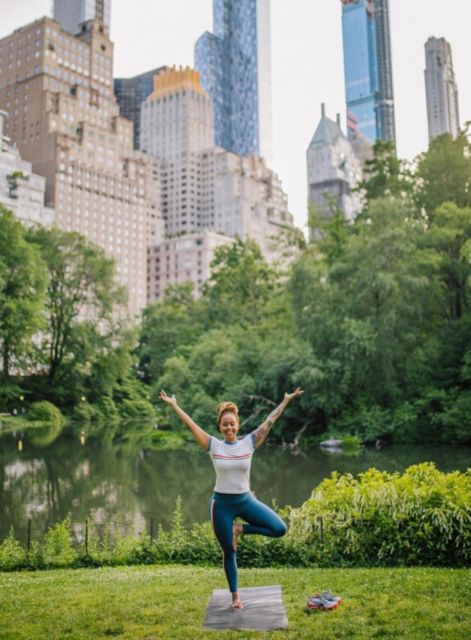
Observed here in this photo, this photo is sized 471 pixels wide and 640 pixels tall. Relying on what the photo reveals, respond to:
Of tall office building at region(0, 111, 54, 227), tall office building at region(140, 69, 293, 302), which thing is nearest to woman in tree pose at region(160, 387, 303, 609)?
tall office building at region(0, 111, 54, 227)

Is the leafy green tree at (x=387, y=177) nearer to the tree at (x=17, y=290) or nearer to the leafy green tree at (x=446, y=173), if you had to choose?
the leafy green tree at (x=446, y=173)

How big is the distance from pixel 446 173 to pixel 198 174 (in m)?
120

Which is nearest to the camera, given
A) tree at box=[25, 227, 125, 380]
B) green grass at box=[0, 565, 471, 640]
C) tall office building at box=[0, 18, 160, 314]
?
green grass at box=[0, 565, 471, 640]

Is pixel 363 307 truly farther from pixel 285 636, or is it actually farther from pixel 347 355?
pixel 285 636

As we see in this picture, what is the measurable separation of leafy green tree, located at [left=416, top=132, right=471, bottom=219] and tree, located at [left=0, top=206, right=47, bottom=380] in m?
24.4

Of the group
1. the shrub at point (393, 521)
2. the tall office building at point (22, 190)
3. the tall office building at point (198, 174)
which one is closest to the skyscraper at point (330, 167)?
the tall office building at point (198, 174)

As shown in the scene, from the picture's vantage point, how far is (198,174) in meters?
150

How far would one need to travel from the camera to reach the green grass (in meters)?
4.88

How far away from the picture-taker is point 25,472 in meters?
22.0

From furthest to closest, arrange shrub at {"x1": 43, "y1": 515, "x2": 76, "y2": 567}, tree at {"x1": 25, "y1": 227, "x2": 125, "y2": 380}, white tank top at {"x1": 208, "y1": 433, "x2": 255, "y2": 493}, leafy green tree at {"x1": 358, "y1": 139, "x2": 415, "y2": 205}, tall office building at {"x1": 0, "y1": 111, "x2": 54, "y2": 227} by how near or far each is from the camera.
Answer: tall office building at {"x1": 0, "y1": 111, "x2": 54, "y2": 227} → tree at {"x1": 25, "y1": 227, "x2": 125, "y2": 380} → leafy green tree at {"x1": 358, "y1": 139, "x2": 415, "y2": 205} → shrub at {"x1": 43, "y1": 515, "x2": 76, "y2": 567} → white tank top at {"x1": 208, "y1": 433, "x2": 255, "y2": 493}

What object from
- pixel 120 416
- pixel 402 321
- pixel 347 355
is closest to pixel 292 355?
pixel 347 355

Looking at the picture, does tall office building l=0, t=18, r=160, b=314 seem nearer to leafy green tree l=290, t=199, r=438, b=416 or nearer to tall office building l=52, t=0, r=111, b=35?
tall office building l=52, t=0, r=111, b=35

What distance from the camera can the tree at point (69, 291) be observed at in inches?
1938

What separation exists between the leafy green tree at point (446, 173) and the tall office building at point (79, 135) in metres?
63.8
